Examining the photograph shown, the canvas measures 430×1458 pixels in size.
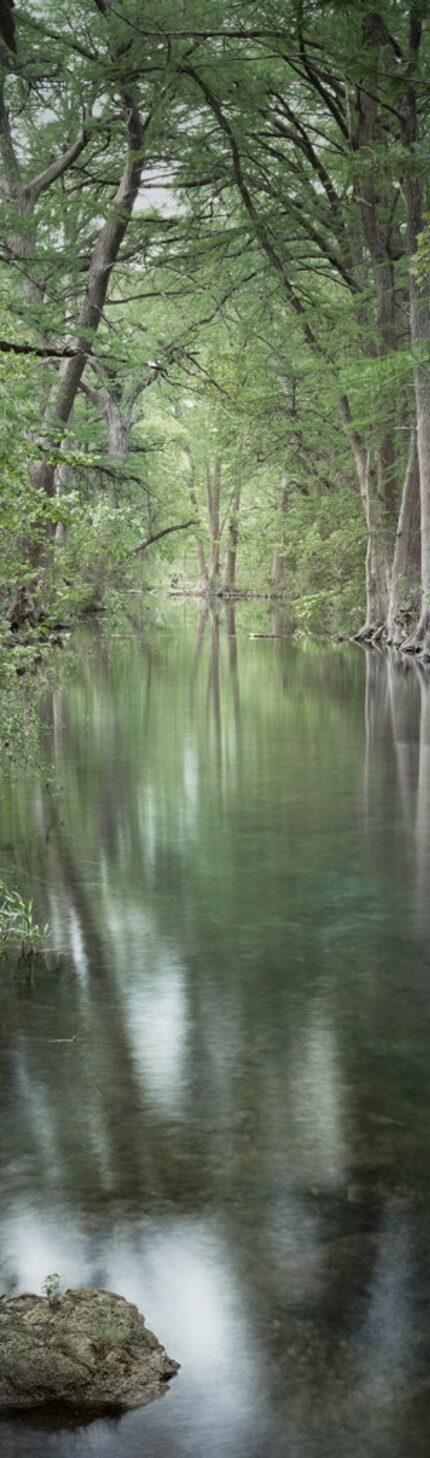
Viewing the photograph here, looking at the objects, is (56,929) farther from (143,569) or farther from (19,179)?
(143,569)

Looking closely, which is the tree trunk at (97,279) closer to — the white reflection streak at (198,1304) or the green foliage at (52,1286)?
the white reflection streak at (198,1304)

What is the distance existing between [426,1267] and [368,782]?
29.2ft

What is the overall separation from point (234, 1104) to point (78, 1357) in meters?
1.87

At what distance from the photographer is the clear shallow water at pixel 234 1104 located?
345cm

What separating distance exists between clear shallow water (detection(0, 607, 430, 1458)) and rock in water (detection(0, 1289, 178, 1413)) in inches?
2.9

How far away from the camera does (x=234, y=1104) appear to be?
519cm

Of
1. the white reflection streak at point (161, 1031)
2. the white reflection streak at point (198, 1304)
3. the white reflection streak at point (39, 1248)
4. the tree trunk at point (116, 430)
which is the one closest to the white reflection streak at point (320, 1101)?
the white reflection streak at point (161, 1031)

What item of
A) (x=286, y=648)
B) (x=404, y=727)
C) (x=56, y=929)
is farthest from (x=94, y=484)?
(x=56, y=929)

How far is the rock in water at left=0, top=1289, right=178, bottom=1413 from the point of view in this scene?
3.34 metres

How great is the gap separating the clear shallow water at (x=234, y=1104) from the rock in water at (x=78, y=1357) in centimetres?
7

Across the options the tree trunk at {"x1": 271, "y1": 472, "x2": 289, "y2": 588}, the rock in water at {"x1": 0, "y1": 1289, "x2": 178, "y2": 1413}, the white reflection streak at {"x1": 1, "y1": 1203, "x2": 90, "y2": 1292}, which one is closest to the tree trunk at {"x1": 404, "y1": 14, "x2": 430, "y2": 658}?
the tree trunk at {"x1": 271, "y1": 472, "x2": 289, "y2": 588}

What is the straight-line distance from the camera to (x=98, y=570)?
3975 centimetres

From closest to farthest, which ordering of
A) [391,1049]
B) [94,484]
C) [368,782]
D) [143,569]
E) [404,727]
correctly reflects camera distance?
[391,1049] < [368,782] < [404,727] < [94,484] < [143,569]

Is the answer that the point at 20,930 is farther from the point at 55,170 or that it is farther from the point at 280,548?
the point at 280,548
